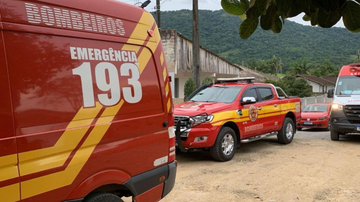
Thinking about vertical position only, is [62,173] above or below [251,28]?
below

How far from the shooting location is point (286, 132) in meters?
9.34

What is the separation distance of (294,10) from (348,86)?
9606 mm

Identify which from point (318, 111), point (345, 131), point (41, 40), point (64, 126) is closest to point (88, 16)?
point (41, 40)

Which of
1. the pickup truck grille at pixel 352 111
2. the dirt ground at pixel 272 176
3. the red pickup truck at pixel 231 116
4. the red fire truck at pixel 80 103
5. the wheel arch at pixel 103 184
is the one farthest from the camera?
the pickup truck grille at pixel 352 111

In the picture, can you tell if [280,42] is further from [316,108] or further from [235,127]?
[235,127]

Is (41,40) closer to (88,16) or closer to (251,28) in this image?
(88,16)

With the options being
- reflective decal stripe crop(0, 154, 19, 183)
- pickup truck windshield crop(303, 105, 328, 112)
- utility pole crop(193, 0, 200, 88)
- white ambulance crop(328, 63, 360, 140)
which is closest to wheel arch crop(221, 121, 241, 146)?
white ambulance crop(328, 63, 360, 140)

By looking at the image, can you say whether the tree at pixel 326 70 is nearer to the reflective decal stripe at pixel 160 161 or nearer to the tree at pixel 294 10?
the reflective decal stripe at pixel 160 161

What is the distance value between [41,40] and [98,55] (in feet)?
1.70

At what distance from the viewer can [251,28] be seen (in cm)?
194

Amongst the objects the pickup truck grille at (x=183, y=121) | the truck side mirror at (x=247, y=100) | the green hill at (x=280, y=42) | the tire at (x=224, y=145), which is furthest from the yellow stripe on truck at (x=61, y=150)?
the green hill at (x=280, y=42)

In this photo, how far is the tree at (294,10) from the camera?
63.8 inches

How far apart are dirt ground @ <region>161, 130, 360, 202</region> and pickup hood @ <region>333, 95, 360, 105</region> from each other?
1597 mm

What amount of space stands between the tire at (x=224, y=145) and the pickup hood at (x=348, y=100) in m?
4.41
